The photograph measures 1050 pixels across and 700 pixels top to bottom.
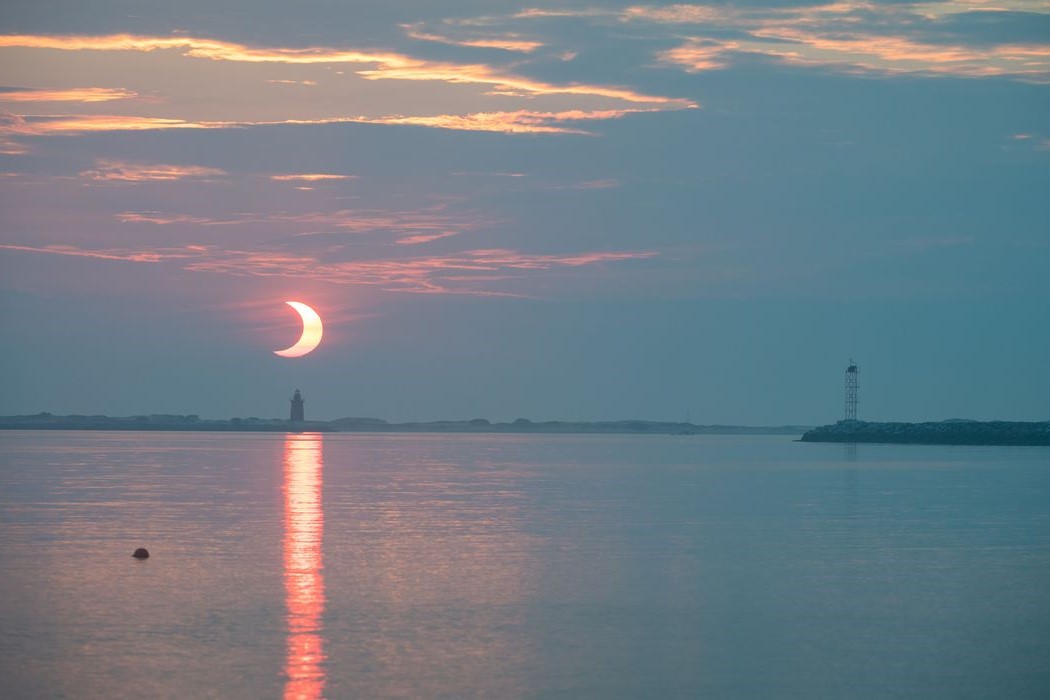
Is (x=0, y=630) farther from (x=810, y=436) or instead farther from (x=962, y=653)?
(x=810, y=436)

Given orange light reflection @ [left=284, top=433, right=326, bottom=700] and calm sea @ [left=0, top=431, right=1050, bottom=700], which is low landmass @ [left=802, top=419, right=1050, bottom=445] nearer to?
calm sea @ [left=0, top=431, right=1050, bottom=700]

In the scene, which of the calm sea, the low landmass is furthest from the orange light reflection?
the low landmass

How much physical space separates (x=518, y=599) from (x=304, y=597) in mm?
3935

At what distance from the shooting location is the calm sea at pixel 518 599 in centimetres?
1745

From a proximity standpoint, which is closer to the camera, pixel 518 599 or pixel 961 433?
pixel 518 599

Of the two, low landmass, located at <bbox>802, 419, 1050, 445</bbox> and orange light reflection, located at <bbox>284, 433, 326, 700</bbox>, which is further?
low landmass, located at <bbox>802, 419, 1050, 445</bbox>

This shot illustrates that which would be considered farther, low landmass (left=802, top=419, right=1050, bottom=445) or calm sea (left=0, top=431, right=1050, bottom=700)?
low landmass (left=802, top=419, right=1050, bottom=445)

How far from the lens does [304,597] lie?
77.6 ft

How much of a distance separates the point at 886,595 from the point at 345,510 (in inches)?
865

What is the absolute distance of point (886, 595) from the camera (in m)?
24.7

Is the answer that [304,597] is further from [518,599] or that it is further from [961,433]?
[961,433]

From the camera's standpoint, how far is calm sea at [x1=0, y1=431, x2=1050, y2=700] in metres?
17.5

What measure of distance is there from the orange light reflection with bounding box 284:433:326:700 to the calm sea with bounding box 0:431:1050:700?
0.22 ft

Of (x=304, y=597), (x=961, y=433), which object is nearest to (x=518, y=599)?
(x=304, y=597)
